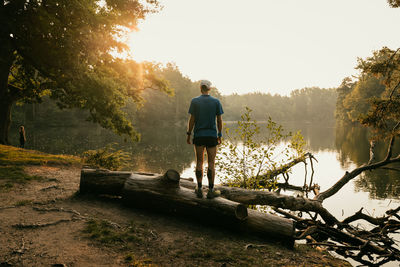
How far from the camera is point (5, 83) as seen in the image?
13164mm

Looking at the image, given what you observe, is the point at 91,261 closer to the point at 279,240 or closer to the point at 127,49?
the point at 279,240

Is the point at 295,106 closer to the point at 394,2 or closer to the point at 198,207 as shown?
the point at 394,2

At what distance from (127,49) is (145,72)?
1733 millimetres

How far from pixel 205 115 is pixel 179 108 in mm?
87531

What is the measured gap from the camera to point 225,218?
581cm

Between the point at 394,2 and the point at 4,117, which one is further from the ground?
the point at 394,2

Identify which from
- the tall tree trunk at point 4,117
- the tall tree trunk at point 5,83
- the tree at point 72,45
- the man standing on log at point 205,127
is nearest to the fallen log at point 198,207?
the man standing on log at point 205,127

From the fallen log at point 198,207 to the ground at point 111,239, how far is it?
216mm

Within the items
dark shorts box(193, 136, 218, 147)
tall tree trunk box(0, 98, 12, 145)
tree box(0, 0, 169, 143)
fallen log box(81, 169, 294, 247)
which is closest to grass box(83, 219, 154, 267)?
fallen log box(81, 169, 294, 247)

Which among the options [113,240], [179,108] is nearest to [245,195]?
[113,240]

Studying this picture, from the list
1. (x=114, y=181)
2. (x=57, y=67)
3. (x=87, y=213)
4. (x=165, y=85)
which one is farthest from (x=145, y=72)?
(x=87, y=213)

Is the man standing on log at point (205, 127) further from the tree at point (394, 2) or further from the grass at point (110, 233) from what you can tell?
the tree at point (394, 2)

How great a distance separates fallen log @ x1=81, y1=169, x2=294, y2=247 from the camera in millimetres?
5781

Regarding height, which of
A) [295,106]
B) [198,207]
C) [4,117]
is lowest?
[198,207]
